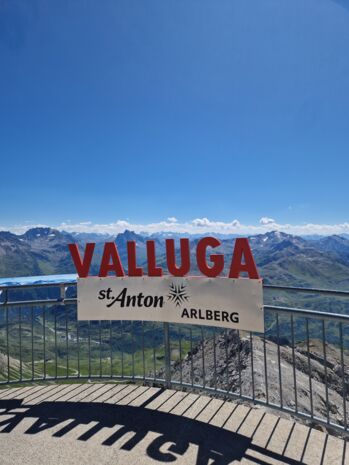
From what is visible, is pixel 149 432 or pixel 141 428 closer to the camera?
pixel 149 432

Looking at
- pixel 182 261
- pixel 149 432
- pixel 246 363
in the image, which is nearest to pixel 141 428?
pixel 149 432

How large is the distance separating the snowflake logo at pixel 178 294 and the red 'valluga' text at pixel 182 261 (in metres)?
0.22

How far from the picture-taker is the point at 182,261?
6.35 metres

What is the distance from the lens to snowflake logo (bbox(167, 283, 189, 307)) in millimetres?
6367

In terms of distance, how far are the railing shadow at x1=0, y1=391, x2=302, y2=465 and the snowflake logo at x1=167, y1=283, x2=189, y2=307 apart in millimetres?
1762

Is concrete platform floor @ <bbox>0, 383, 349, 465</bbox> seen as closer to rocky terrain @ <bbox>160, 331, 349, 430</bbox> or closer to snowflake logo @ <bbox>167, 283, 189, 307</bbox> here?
rocky terrain @ <bbox>160, 331, 349, 430</bbox>

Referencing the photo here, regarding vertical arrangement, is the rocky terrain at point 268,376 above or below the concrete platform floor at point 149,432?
below

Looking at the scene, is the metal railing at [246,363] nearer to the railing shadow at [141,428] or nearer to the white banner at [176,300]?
the white banner at [176,300]

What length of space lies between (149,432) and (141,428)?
0.16 m

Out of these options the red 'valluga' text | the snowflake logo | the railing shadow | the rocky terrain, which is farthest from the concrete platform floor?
the red 'valluga' text

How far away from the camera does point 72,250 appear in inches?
283

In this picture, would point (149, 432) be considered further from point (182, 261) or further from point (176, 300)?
point (182, 261)

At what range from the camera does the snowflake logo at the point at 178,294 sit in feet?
20.9

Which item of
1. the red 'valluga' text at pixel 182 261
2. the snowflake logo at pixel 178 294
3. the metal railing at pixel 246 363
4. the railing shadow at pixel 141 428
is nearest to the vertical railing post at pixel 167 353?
the metal railing at pixel 246 363
